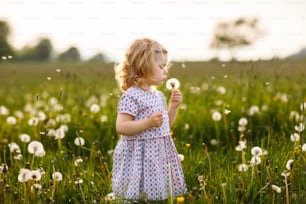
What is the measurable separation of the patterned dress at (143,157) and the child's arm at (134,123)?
3 cm

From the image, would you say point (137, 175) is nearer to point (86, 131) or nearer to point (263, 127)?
point (86, 131)

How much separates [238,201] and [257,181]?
194mm

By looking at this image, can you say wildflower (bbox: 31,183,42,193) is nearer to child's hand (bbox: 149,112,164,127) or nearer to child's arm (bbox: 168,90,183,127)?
child's hand (bbox: 149,112,164,127)

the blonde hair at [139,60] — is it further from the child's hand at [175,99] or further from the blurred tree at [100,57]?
the blurred tree at [100,57]

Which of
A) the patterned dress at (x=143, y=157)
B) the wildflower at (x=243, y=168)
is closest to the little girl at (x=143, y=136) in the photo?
the patterned dress at (x=143, y=157)

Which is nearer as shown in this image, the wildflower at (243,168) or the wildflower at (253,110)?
the wildflower at (243,168)

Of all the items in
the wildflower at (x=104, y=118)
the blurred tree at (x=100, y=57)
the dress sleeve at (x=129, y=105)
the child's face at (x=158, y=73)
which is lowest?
the wildflower at (x=104, y=118)

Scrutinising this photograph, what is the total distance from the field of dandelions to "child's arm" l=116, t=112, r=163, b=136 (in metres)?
0.29

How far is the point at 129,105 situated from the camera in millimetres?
2961

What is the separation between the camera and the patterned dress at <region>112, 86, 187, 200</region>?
2961 millimetres

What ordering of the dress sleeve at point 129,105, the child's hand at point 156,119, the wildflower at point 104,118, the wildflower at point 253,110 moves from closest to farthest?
the child's hand at point 156,119 → the dress sleeve at point 129,105 → the wildflower at point 104,118 → the wildflower at point 253,110

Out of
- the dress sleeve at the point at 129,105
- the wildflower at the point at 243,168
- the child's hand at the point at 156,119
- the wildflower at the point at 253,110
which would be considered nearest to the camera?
the child's hand at the point at 156,119

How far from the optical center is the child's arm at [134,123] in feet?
9.29

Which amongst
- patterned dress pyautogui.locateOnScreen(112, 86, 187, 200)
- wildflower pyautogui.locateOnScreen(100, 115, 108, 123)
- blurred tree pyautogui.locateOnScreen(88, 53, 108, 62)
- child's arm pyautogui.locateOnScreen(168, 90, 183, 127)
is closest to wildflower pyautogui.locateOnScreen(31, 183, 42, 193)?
patterned dress pyautogui.locateOnScreen(112, 86, 187, 200)
